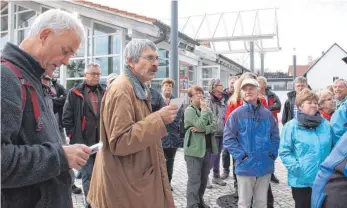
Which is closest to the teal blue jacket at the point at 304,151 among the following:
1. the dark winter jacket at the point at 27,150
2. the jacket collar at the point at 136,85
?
the jacket collar at the point at 136,85

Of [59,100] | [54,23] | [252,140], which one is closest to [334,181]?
[54,23]

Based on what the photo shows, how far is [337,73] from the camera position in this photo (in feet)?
135

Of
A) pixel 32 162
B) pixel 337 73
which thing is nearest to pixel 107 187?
pixel 32 162

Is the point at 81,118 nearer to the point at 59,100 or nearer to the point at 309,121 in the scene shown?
the point at 59,100

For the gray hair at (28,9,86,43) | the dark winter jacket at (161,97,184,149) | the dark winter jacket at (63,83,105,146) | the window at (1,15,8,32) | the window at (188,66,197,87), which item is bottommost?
the dark winter jacket at (161,97,184,149)

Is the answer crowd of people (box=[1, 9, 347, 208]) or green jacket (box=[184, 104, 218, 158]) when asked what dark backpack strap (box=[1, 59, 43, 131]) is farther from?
green jacket (box=[184, 104, 218, 158])

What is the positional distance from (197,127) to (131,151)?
99.2 inches

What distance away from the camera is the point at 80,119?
4.35m

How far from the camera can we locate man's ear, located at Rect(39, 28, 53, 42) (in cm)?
150

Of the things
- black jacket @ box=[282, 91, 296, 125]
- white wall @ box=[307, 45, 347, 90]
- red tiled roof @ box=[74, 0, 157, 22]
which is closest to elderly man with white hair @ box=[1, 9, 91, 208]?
black jacket @ box=[282, 91, 296, 125]

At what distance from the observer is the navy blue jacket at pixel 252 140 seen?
359 centimetres

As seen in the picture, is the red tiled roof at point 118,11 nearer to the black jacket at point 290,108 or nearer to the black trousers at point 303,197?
the black jacket at point 290,108

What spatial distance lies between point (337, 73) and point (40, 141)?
Answer: 4611 cm

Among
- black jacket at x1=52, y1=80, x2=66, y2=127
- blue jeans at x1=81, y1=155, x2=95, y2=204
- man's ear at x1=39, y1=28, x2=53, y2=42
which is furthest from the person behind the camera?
black jacket at x1=52, y1=80, x2=66, y2=127
